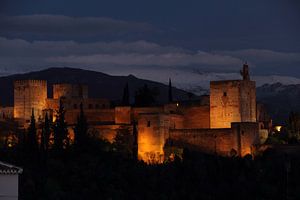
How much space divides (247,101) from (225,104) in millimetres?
1248

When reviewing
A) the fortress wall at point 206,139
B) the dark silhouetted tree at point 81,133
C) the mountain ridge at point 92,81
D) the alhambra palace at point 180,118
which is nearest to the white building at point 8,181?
the dark silhouetted tree at point 81,133

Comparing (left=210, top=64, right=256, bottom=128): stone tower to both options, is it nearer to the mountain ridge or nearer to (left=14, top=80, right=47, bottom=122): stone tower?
(left=14, top=80, right=47, bottom=122): stone tower

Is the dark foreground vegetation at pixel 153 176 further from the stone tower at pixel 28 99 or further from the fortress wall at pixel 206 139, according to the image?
the stone tower at pixel 28 99

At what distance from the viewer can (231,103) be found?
58938 mm

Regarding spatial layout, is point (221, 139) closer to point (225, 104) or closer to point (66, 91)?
point (225, 104)

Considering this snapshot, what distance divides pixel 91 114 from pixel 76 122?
1.25 metres

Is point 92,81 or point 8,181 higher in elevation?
point 92,81

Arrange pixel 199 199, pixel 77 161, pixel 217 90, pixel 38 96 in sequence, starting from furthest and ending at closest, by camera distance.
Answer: pixel 38 96 < pixel 217 90 < pixel 77 161 < pixel 199 199

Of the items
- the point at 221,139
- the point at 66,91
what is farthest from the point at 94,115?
Answer: the point at 221,139

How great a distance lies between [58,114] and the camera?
61.4 metres

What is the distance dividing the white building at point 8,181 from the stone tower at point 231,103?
3459 cm

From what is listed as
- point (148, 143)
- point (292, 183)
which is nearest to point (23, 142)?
point (148, 143)

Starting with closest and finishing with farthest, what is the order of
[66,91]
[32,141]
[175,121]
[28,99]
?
[32,141] < [175,121] < [66,91] < [28,99]

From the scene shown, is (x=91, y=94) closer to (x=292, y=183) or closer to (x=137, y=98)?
(x=137, y=98)
